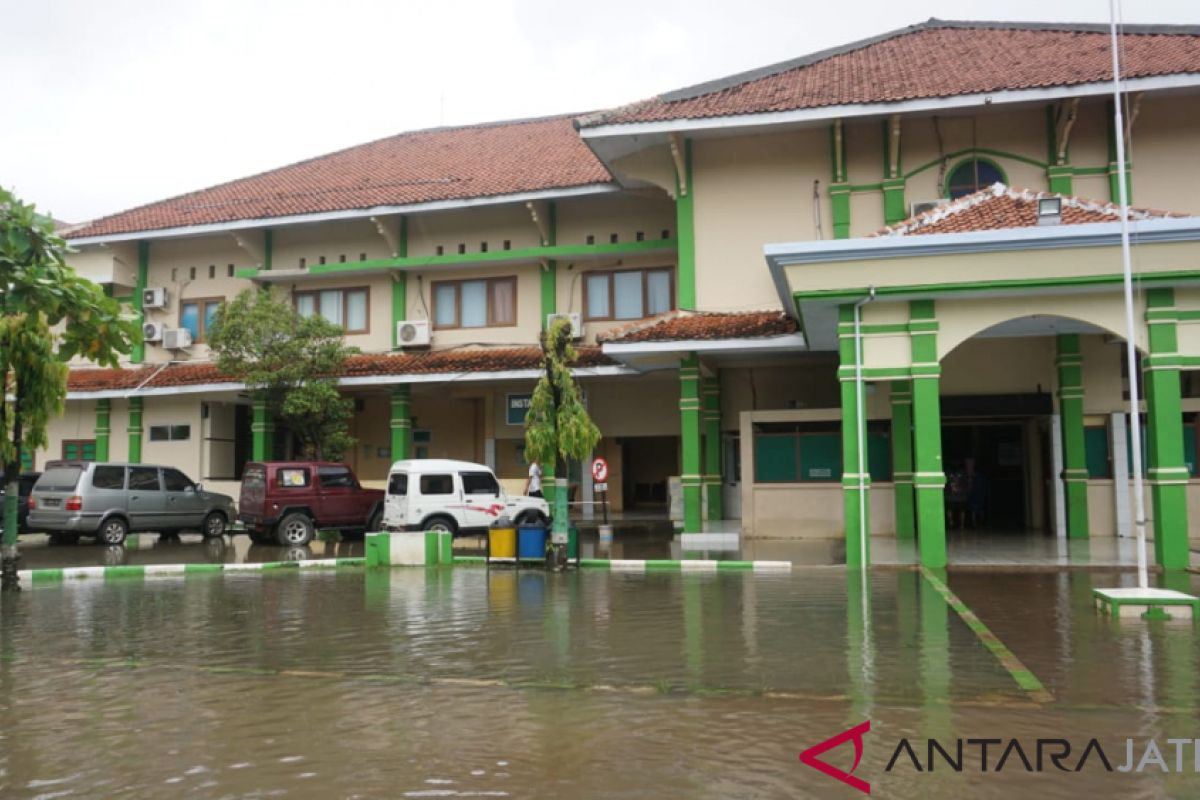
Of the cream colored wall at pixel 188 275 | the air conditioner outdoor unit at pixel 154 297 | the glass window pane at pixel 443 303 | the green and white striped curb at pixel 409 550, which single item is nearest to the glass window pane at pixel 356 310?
the glass window pane at pixel 443 303

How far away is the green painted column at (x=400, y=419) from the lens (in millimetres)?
23266

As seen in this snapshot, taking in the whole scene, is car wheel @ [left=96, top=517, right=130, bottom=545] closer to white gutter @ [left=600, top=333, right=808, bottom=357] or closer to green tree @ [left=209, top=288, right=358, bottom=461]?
green tree @ [left=209, top=288, right=358, bottom=461]

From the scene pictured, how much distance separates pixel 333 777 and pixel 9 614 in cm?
787

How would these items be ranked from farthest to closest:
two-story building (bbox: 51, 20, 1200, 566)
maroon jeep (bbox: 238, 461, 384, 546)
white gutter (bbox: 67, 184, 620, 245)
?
white gutter (bbox: 67, 184, 620, 245)
maroon jeep (bbox: 238, 461, 384, 546)
two-story building (bbox: 51, 20, 1200, 566)

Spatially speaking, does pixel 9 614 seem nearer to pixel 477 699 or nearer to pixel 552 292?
pixel 477 699

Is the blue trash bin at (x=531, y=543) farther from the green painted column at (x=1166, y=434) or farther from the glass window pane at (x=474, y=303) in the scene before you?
the glass window pane at (x=474, y=303)

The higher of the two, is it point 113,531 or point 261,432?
point 261,432

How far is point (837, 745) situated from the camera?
18.2 feet

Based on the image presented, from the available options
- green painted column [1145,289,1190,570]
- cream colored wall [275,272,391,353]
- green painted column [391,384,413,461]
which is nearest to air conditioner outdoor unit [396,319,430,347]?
cream colored wall [275,272,391,353]

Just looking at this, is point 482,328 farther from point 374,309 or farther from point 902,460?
point 902,460

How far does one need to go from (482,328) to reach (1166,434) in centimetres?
1544

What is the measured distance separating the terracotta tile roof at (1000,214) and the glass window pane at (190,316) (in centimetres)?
1932

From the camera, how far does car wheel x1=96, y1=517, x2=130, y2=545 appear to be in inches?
765

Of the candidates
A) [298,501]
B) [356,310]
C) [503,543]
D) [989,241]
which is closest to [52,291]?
[503,543]
